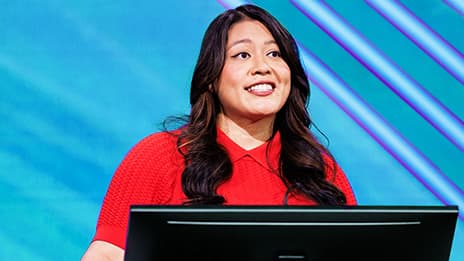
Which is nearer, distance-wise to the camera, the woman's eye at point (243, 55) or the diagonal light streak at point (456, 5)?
the woman's eye at point (243, 55)

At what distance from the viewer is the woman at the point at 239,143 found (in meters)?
1.99

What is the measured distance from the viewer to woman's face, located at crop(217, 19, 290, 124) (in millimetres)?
2031

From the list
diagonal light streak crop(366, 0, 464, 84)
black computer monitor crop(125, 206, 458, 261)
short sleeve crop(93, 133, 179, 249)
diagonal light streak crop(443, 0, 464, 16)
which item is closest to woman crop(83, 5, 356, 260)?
short sleeve crop(93, 133, 179, 249)

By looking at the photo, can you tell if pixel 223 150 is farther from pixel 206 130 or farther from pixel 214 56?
pixel 214 56

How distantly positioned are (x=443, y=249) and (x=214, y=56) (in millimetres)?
876

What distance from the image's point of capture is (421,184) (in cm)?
306

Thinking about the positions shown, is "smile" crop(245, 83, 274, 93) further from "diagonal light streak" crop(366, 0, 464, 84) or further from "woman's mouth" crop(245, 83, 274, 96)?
"diagonal light streak" crop(366, 0, 464, 84)

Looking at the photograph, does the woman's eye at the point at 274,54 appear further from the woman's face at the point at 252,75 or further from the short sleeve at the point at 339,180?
the short sleeve at the point at 339,180

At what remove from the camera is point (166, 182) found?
2002 mm

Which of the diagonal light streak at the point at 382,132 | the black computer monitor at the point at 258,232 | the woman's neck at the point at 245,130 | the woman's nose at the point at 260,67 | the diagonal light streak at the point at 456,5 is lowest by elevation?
the black computer monitor at the point at 258,232

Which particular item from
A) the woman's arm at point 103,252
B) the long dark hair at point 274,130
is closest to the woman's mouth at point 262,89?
the long dark hair at point 274,130

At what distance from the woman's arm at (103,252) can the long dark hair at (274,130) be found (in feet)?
0.73

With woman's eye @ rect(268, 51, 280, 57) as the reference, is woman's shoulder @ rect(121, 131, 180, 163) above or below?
below

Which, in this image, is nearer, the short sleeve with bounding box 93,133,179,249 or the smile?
the short sleeve with bounding box 93,133,179,249
